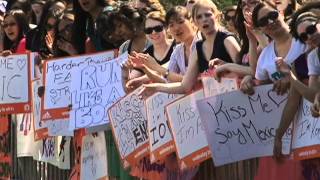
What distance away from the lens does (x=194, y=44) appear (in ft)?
25.0

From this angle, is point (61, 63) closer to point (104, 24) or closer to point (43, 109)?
point (43, 109)

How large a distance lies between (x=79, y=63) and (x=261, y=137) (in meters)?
3.21

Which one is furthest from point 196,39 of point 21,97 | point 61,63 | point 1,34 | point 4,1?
point 4,1

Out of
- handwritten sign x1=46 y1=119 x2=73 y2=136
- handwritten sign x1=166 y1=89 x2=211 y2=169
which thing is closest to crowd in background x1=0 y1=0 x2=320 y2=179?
handwritten sign x1=166 y1=89 x2=211 y2=169

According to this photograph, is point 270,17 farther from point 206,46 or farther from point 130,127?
point 130,127

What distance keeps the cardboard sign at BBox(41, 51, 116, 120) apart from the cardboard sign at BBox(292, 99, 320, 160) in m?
3.48

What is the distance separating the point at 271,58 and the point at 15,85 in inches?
206

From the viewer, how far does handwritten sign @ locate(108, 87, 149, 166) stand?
8.38 metres

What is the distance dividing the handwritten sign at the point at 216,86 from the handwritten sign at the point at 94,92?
1409 millimetres

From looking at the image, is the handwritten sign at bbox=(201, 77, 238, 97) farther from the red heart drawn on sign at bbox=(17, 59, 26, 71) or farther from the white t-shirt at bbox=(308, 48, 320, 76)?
the red heart drawn on sign at bbox=(17, 59, 26, 71)

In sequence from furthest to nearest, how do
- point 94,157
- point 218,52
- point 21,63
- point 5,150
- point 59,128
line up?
1. point 5,150
2. point 21,63
3. point 59,128
4. point 94,157
5. point 218,52

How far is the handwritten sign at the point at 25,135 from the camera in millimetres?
11164

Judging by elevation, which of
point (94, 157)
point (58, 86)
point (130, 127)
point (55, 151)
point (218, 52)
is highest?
point (218, 52)

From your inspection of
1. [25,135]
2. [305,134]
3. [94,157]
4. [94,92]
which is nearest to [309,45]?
[305,134]
